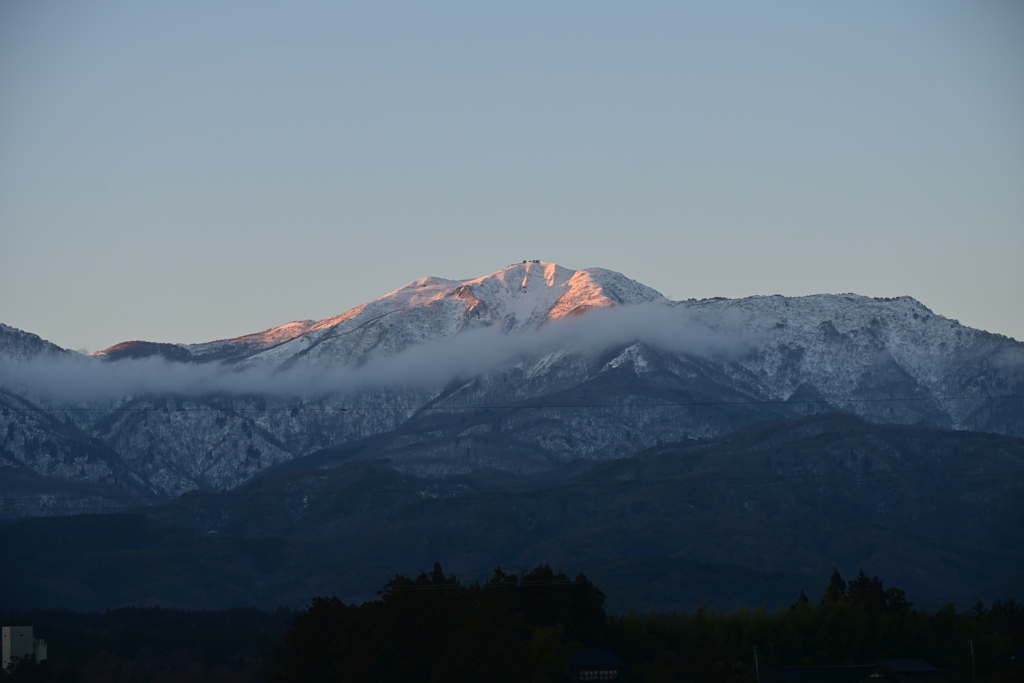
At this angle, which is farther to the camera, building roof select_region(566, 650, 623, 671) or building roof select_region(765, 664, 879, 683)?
building roof select_region(566, 650, 623, 671)

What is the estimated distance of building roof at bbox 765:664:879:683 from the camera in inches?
6929

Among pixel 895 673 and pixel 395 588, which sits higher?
pixel 395 588

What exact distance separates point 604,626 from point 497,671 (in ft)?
131

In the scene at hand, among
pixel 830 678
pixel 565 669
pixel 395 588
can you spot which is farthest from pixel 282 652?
pixel 830 678

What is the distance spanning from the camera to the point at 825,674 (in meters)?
180

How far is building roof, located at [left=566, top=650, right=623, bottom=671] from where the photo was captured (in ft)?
589

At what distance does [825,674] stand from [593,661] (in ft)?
93.3

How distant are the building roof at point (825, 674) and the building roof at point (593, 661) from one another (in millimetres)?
18683

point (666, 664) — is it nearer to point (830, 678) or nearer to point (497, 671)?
point (830, 678)

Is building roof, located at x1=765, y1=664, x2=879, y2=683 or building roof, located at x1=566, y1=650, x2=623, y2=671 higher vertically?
building roof, located at x1=566, y1=650, x2=623, y2=671

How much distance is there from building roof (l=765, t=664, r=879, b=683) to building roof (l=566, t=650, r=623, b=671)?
18.7 meters

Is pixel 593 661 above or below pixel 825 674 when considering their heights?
above

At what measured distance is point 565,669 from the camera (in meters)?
179

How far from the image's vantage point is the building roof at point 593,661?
17950 cm
